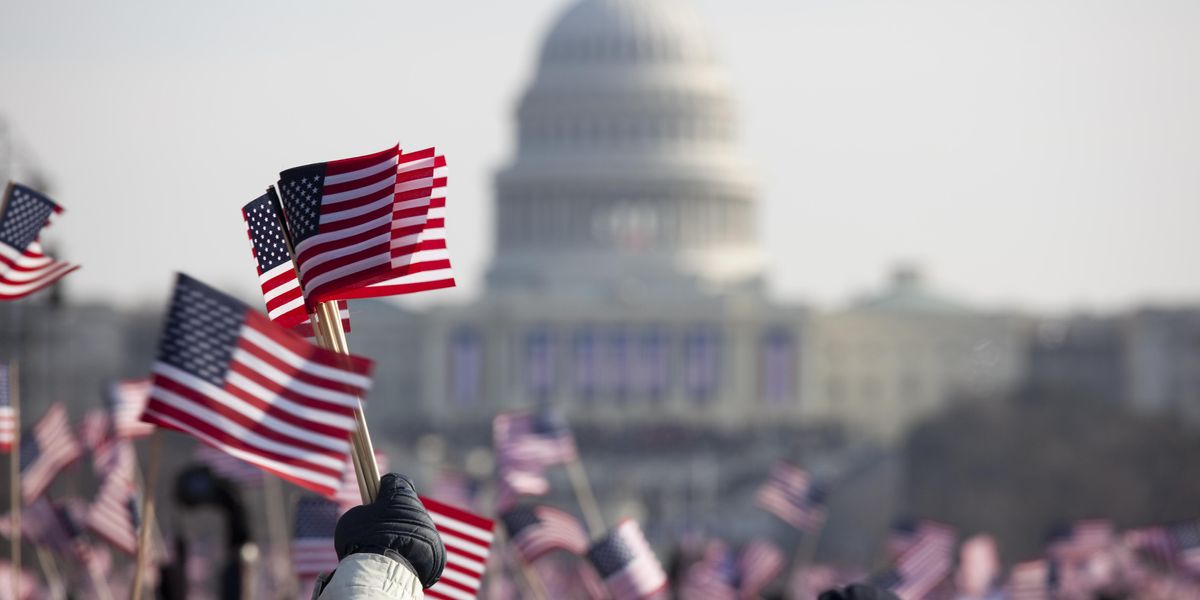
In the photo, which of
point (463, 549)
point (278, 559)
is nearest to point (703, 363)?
point (278, 559)

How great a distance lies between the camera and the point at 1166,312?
561 ft

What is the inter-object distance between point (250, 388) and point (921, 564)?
19139mm

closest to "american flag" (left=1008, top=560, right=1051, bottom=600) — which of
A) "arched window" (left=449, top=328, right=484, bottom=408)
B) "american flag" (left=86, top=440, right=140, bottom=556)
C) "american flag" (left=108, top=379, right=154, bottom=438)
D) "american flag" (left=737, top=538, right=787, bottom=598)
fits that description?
"american flag" (left=737, top=538, right=787, bottom=598)

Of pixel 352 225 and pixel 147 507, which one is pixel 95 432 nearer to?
pixel 147 507

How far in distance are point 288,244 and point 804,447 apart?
11254cm

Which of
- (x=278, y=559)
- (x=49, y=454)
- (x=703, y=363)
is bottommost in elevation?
(x=703, y=363)

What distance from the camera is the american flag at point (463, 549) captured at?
65.0 feet

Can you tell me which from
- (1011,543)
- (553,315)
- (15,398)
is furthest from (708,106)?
(15,398)

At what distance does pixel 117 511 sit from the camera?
2656cm

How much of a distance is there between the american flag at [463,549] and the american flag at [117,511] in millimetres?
5248

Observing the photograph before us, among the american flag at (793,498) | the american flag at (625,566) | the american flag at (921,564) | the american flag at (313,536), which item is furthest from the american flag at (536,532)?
the american flag at (793,498)

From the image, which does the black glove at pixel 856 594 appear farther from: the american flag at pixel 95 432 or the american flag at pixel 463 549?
the american flag at pixel 95 432

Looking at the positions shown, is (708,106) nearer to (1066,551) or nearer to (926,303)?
(926,303)

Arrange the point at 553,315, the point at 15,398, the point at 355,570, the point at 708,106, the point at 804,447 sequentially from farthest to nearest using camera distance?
the point at 708,106
the point at 553,315
the point at 804,447
the point at 15,398
the point at 355,570
